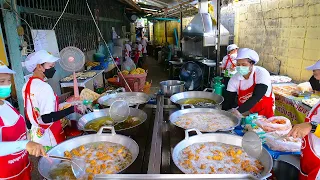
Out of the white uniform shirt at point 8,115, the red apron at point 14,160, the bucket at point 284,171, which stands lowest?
the bucket at point 284,171

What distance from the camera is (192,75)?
24.5ft

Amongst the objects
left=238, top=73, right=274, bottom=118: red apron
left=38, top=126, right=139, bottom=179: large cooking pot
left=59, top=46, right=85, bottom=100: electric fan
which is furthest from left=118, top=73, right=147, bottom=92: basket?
left=38, top=126, right=139, bottom=179: large cooking pot

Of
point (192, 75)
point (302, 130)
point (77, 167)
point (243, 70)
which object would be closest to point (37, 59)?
point (77, 167)

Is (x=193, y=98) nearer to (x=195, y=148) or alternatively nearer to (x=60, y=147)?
(x=195, y=148)

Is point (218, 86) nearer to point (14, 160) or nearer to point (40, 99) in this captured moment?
point (40, 99)

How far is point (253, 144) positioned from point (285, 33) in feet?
18.7

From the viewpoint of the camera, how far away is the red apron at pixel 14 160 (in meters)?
2.05

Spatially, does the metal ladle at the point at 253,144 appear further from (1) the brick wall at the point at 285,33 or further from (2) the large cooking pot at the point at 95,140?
(1) the brick wall at the point at 285,33

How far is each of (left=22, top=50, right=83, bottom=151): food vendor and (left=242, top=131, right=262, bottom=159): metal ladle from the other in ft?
6.33

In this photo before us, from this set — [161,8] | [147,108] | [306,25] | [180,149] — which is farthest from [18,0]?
[161,8]

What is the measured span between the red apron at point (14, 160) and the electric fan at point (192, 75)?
5763mm

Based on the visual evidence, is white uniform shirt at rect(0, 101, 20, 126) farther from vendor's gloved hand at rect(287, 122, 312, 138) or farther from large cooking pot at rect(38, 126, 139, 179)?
vendor's gloved hand at rect(287, 122, 312, 138)

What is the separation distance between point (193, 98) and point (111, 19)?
1021cm

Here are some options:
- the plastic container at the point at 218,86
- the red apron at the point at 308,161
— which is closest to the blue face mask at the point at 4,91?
the red apron at the point at 308,161
